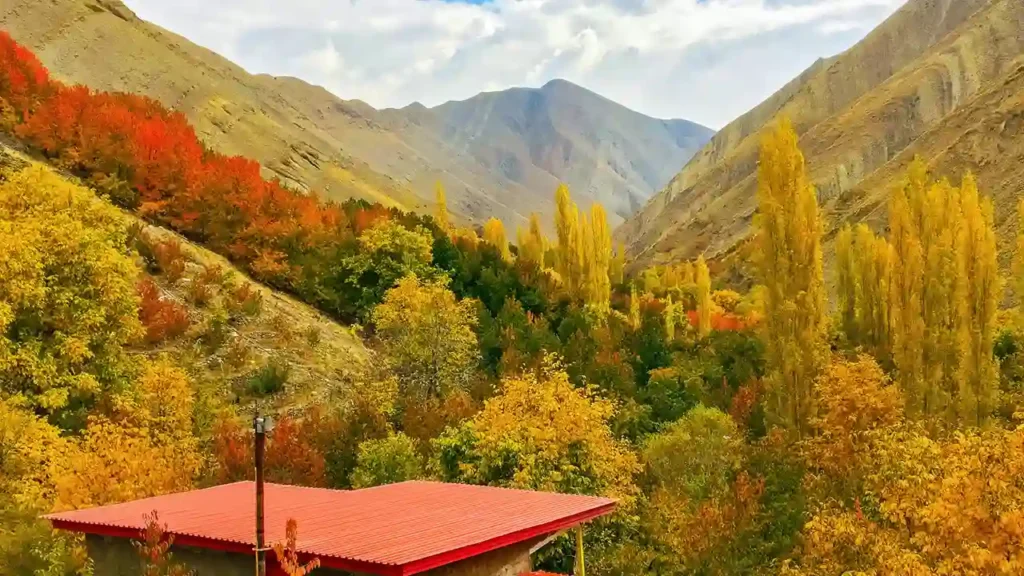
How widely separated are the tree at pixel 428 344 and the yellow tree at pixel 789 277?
840 centimetres

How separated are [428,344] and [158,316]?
759 centimetres

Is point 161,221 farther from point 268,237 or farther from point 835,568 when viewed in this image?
point 835,568

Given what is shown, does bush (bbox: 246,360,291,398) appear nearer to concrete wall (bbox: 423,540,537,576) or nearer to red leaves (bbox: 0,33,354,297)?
red leaves (bbox: 0,33,354,297)

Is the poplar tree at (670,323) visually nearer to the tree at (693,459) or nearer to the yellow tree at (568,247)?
the yellow tree at (568,247)

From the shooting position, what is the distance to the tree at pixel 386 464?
1628 cm

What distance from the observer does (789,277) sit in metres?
22.4

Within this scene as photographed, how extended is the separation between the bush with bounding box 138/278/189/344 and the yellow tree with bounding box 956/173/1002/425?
857 inches

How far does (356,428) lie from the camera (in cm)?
1792

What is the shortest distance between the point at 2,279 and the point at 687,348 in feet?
73.5

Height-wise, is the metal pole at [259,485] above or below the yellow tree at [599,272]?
below

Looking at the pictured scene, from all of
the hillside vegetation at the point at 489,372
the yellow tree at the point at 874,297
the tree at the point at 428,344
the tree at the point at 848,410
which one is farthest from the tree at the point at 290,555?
the yellow tree at the point at 874,297

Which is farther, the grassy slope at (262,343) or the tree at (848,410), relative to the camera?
the grassy slope at (262,343)

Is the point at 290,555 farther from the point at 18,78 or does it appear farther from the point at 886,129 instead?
the point at 886,129

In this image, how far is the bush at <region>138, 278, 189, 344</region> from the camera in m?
22.2
